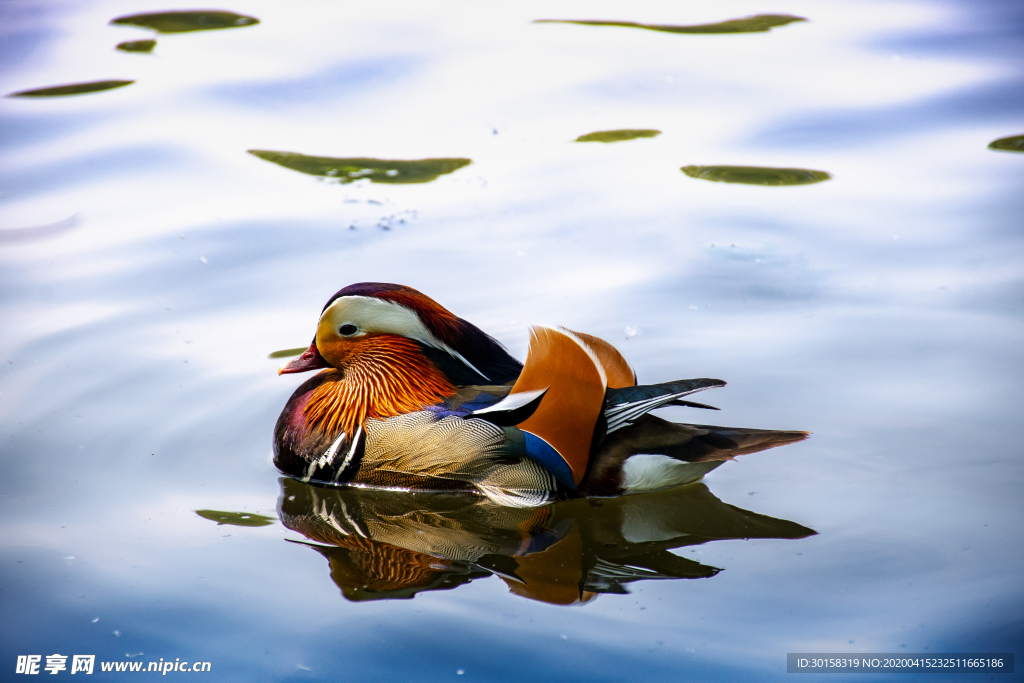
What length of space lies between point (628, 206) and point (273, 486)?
131 inches

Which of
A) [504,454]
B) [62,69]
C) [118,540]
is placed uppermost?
[62,69]

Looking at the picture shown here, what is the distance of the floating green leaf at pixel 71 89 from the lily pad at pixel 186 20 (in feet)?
4.12

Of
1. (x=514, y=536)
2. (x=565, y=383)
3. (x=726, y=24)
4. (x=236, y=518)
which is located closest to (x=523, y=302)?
(x=565, y=383)

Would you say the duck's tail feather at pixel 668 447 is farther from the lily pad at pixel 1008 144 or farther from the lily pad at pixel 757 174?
the lily pad at pixel 1008 144

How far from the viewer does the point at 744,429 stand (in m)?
4.06

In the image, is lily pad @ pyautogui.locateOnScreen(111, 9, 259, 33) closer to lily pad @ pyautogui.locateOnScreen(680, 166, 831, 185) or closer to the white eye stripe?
lily pad @ pyautogui.locateOnScreen(680, 166, 831, 185)

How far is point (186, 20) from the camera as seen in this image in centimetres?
960

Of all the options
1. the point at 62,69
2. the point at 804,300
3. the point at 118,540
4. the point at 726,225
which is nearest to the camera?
the point at 118,540

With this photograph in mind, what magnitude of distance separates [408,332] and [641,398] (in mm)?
1094

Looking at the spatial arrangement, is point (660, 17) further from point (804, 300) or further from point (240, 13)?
point (804, 300)

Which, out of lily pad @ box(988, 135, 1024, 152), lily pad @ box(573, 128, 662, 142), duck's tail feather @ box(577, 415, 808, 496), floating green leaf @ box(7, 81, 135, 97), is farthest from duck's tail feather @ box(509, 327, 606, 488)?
floating green leaf @ box(7, 81, 135, 97)

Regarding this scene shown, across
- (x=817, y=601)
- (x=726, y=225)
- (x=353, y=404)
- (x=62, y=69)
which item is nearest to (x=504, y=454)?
(x=353, y=404)

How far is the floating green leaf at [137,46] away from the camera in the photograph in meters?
9.12

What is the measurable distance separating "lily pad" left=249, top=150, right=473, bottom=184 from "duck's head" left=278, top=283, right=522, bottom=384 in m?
2.82
